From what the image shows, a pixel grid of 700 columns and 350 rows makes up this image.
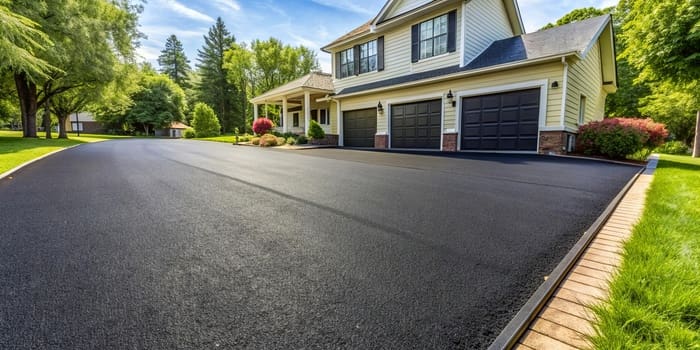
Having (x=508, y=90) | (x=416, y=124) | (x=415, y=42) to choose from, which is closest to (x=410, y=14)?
(x=415, y=42)

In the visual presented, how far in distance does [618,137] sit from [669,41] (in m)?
2.94

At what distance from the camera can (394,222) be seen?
280 cm

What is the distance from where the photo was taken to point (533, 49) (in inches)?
375

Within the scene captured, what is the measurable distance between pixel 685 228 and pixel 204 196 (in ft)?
15.7

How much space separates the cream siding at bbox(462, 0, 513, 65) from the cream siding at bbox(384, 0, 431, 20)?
1.99 m

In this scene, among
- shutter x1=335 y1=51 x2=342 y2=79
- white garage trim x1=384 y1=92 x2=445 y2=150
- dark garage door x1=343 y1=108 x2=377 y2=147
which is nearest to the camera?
white garage trim x1=384 y1=92 x2=445 y2=150

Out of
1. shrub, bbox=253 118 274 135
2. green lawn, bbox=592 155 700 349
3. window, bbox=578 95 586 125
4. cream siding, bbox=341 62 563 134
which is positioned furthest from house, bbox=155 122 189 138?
green lawn, bbox=592 155 700 349

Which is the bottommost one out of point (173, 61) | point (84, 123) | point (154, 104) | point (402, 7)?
point (84, 123)

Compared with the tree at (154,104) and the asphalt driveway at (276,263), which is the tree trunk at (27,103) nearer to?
the asphalt driveway at (276,263)

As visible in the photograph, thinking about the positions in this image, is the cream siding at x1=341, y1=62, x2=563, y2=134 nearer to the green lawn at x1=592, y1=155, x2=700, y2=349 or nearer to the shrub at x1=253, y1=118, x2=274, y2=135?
the shrub at x1=253, y1=118, x2=274, y2=135

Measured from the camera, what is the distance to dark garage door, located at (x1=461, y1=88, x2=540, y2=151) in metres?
9.00

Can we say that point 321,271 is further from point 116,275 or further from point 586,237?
point 586,237

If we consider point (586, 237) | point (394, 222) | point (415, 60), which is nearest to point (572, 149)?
point (415, 60)

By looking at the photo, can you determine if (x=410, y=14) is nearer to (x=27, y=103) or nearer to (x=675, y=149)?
(x=675, y=149)
